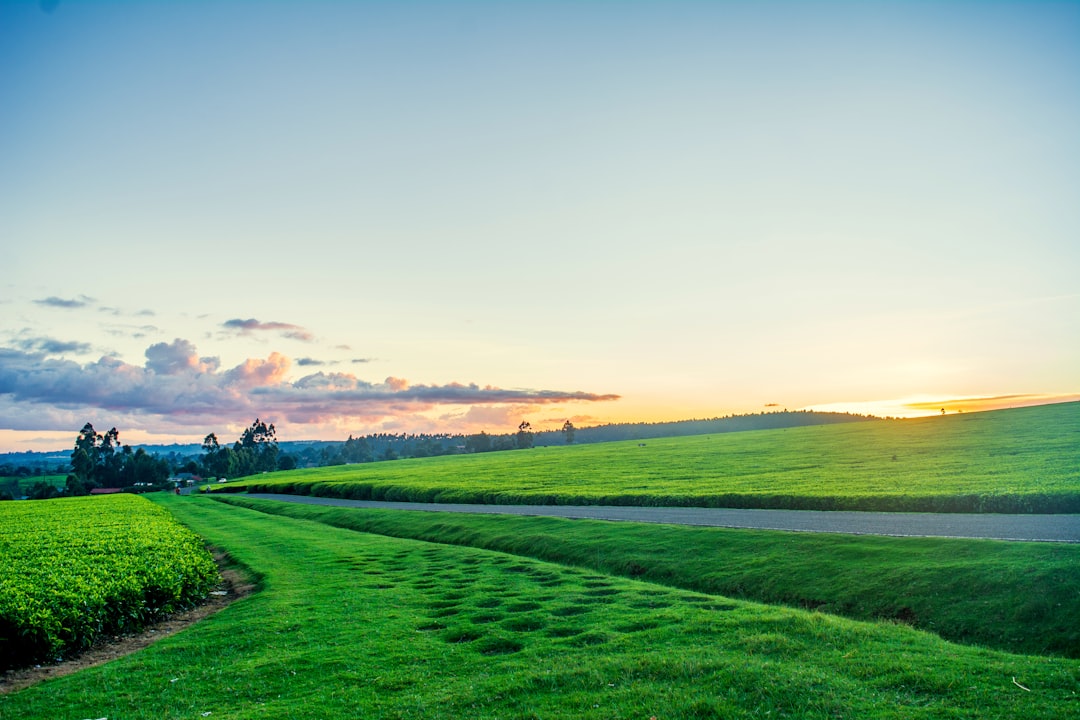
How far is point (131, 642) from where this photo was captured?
1812 centimetres

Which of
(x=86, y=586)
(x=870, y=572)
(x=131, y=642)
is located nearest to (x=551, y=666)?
(x=870, y=572)

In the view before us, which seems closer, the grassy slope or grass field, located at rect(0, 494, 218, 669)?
the grassy slope

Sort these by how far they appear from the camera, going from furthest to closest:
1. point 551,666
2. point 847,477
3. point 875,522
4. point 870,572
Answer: point 847,477 → point 875,522 → point 870,572 → point 551,666

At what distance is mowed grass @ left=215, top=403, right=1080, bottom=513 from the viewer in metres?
32.8

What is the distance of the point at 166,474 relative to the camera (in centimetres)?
16088

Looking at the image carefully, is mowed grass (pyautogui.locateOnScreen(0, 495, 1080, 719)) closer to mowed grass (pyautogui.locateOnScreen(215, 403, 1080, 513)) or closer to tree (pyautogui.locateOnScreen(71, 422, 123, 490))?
mowed grass (pyautogui.locateOnScreen(215, 403, 1080, 513))

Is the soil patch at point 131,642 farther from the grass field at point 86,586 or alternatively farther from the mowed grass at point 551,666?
the mowed grass at point 551,666

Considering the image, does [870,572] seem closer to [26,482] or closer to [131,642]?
[131,642]

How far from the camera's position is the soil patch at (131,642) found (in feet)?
49.7

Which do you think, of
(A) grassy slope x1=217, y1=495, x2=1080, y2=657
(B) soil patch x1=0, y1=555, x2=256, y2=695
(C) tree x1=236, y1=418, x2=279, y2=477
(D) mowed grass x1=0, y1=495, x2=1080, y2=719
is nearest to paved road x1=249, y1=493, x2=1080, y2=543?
(A) grassy slope x1=217, y1=495, x2=1080, y2=657

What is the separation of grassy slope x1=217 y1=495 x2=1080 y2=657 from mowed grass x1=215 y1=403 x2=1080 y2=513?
39.0 feet

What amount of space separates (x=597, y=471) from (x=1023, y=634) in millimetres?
54143

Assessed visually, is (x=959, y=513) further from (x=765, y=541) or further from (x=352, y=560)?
(x=352, y=560)

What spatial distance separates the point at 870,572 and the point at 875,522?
10.1m
